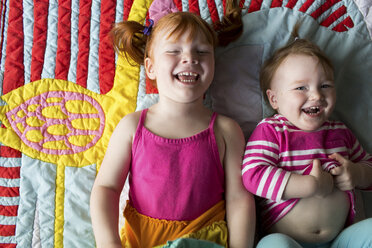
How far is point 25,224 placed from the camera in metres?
1.21

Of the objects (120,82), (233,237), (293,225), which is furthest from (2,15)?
(293,225)

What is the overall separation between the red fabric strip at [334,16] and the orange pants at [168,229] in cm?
74

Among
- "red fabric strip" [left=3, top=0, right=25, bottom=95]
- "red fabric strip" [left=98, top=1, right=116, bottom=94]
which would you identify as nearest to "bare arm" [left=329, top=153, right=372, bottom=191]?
"red fabric strip" [left=98, top=1, right=116, bottom=94]

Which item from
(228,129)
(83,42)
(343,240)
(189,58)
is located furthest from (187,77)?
(343,240)

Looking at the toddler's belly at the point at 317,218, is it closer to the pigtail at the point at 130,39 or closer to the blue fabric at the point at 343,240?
the blue fabric at the point at 343,240

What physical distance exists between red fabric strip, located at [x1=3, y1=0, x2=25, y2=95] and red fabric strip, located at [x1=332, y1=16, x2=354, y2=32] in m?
1.09

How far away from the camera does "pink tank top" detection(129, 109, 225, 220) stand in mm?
1107

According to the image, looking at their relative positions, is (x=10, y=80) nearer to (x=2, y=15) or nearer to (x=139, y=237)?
(x=2, y=15)

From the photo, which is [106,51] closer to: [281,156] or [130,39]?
[130,39]

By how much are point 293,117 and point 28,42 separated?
0.92 m

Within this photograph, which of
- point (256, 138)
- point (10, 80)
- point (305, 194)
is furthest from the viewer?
point (10, 80)

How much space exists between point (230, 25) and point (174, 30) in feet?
0.81

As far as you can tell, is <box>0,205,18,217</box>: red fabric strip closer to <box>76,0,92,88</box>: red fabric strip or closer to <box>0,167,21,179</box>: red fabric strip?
<box>0,167,21,179</box>: red fabric strip

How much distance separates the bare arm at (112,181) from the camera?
1.08 meters
